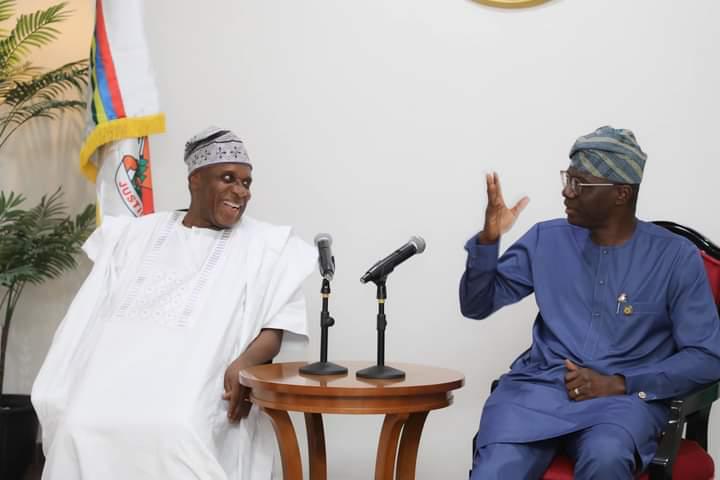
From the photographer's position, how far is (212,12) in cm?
485

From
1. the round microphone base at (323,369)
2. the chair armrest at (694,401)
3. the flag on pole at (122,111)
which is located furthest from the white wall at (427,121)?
the round microphone base at (323,369)

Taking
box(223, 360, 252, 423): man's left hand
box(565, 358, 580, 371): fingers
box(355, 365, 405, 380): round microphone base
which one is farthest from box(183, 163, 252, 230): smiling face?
box(565, 358, 580, 371): fingers

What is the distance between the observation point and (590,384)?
3.09 m

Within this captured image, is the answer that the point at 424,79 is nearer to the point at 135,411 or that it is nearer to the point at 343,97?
the point at 343,97

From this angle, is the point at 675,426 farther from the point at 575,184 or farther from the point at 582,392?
the point at 575,184

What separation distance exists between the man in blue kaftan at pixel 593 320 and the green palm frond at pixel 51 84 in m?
2.76

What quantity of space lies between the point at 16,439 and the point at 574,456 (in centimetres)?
306

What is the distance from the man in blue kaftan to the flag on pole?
6.48 feet

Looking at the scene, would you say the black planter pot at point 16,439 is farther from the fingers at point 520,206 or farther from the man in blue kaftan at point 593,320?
the fingers at point 520,206

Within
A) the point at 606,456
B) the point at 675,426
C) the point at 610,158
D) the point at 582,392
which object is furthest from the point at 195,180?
the point at 675,426

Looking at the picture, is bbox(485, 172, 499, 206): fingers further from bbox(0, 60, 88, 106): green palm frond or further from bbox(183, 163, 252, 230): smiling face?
bbox(0, 60, 88, 106): green palm frond

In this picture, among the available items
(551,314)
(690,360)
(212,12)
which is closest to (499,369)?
(551,314)

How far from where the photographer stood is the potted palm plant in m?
4.80

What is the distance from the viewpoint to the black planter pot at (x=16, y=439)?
15.6 feet
